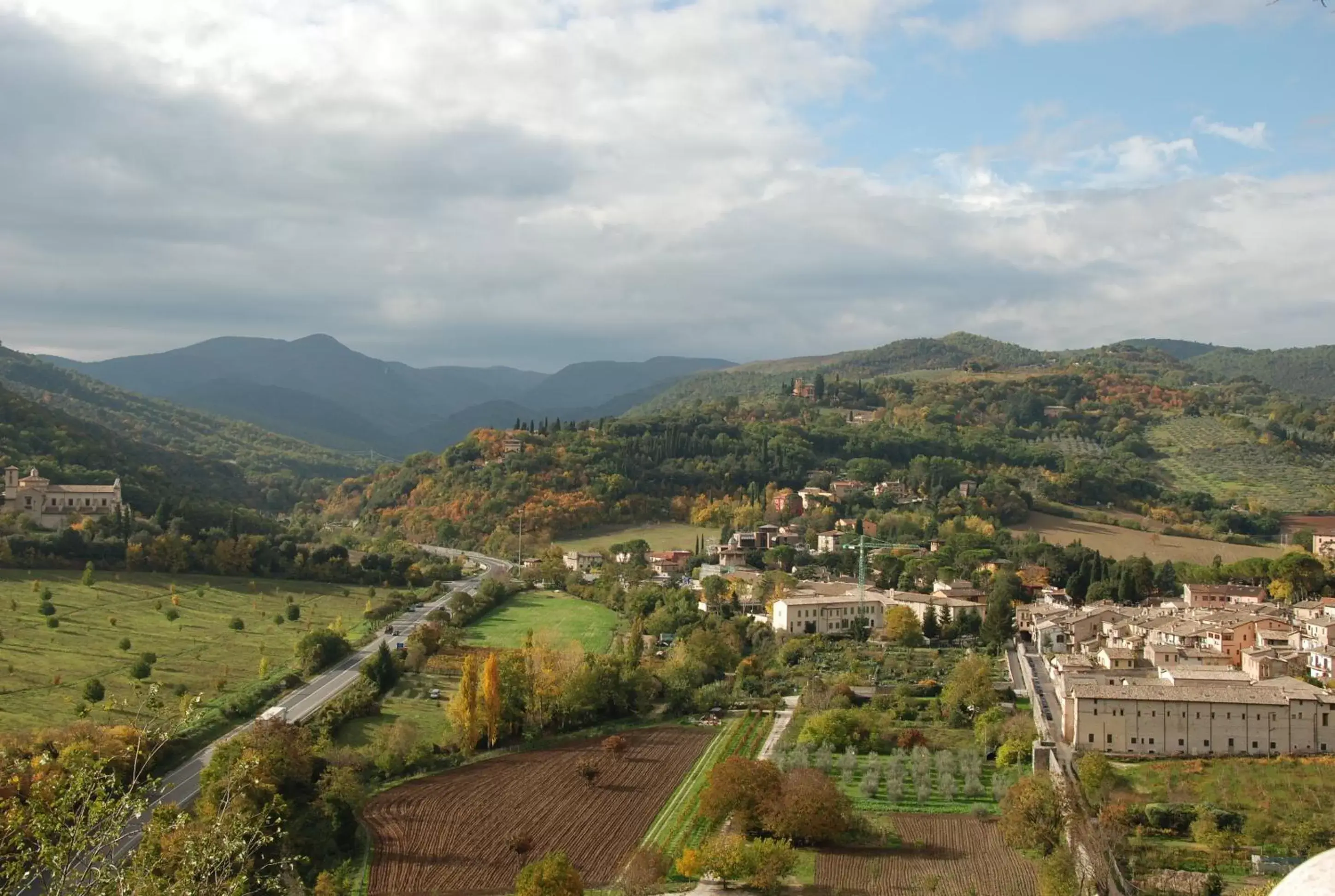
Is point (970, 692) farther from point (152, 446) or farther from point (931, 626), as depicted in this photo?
point (152, 446)

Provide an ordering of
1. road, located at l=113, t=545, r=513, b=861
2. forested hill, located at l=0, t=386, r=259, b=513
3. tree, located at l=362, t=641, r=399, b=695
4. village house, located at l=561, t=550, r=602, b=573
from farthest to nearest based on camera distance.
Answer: village house, located at l=561, t=550, r=602, b=573 → forested hill, located at l=0, t=386, r=259, b=513 → tree, located at l=362, t=641, r=399, b=695 → road, located at l=113, t=545, r=513, b=861

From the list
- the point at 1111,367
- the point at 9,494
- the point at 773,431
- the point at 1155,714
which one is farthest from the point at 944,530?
the point at 1111,367

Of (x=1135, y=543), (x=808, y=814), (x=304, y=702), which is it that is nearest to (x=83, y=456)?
(x=304, y=702)

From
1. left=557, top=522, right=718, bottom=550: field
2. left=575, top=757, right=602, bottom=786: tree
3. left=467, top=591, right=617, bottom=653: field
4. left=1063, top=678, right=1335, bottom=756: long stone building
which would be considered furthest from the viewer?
left=557, top=522, right=718, bottom=550: field

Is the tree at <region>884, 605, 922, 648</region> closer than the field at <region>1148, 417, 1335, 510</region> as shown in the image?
Yes

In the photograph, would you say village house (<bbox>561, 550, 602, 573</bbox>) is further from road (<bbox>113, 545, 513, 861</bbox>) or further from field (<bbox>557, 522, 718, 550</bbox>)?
road (<bbox>113, 545, 513, 861</bbox>)

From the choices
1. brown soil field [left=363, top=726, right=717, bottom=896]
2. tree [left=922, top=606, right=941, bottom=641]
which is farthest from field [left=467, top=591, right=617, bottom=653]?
tree [left=922, top=606, right=941, bottom=641]

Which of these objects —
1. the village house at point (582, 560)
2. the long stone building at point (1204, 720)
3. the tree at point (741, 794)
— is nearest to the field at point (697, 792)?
the tree at point (741, 794)

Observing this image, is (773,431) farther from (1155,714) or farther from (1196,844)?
(1196,844)
